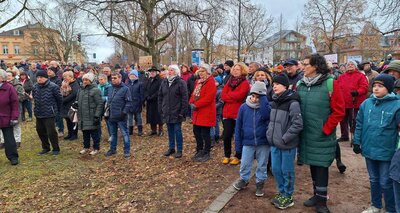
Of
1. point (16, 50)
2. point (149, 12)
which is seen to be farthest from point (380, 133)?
point (16, 50)

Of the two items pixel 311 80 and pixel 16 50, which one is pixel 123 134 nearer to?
pixel 311 80

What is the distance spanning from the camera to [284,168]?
4.42 meters

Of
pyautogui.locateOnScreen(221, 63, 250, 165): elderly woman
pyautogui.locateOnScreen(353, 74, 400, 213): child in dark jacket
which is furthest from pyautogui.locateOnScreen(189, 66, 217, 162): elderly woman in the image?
pyautogui.locateOnScreen(353, 74, 400, 213): child in dark jacket

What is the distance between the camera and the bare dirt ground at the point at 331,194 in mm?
4573

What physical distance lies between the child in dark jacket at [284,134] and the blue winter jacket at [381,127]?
2.78ft

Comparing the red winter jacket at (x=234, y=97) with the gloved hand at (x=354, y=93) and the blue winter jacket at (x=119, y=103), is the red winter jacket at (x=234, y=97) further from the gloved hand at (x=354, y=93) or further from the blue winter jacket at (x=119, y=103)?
the gloved hand at (x=354, y=93)

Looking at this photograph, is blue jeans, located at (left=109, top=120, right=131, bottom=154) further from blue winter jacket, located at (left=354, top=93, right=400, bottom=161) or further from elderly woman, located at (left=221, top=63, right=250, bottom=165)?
blue winter jacket, located at (left=354, top=93, right=400, bottom=161)

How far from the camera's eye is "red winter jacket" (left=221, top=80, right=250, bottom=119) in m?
6.29

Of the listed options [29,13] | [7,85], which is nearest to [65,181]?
[7,85]

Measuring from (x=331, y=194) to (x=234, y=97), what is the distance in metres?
2.48

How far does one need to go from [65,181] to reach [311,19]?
40.3 meters

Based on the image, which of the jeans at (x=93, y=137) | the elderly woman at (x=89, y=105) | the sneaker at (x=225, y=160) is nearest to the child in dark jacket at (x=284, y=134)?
the sneaker at (x=225, y=160)

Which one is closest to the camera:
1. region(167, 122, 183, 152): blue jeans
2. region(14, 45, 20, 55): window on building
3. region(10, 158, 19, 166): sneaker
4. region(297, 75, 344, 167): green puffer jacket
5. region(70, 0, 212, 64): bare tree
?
region(297, 75, 344, 167): green puffer jacket

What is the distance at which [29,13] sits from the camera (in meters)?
20.7
